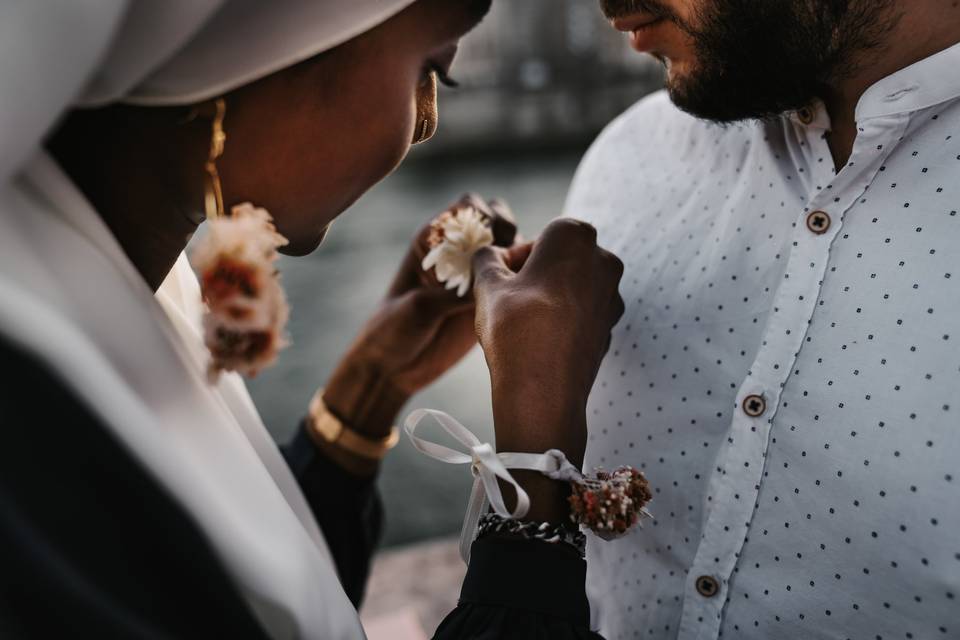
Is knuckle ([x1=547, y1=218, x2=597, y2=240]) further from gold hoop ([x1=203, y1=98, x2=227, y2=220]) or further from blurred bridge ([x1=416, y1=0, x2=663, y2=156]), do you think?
blurred bridge ([x1=416, y1=0, x2=663, y2=156])

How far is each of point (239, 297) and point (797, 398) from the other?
36.5 inches

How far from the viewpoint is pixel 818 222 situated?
1336 millimetres

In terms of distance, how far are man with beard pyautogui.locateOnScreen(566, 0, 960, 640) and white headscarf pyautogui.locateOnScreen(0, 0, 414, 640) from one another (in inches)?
25.7

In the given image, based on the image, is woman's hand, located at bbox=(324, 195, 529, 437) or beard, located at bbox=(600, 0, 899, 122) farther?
woman's hand, located at bbox=(324, 195, 529, 437)

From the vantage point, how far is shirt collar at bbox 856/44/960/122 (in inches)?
49.1

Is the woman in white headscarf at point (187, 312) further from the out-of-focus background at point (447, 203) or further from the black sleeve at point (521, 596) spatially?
the out-of-focus background at point (447, 203)

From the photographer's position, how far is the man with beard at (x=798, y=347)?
3.73ft

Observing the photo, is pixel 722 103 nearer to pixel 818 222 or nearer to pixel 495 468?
pixel 818 222

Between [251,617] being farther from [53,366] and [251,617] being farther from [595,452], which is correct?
[595,452]

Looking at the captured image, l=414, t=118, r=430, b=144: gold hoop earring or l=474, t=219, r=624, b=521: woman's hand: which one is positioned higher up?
l=414, t=118, r=430, b=144: gold hoop earring

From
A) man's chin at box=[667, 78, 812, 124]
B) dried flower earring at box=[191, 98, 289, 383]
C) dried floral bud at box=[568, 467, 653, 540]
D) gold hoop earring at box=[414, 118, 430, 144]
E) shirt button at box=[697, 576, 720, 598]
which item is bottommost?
shirt button at box=[697, 576, 720, 598]

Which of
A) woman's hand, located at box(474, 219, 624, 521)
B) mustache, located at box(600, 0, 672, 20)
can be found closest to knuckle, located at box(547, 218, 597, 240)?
woman's hand, located at box(474, 219, 624, 521)

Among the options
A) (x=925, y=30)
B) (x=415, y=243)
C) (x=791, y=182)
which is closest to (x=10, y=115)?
(x=415, y=243)

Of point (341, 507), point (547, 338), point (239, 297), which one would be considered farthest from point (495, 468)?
point (341, 507)
